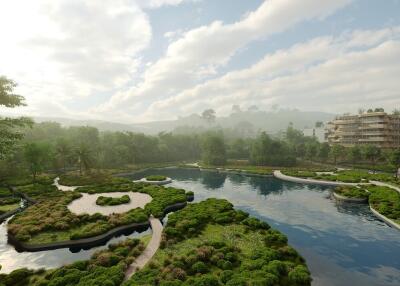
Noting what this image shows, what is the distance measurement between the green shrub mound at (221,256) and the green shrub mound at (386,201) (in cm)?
2115

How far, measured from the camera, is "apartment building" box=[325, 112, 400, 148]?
373ft

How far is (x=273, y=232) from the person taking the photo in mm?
33781

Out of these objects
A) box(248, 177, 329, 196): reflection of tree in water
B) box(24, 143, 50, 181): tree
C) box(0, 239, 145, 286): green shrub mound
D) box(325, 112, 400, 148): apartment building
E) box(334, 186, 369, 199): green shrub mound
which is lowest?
box(0, 239, 145, 286): green shrub mound

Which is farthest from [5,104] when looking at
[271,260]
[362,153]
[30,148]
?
[362,153]

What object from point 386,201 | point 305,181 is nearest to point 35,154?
point 305,181

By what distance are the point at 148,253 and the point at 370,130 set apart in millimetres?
119467

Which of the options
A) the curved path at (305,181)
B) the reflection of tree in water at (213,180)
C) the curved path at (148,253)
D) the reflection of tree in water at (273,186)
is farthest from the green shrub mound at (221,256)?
the curved path at (305,181)

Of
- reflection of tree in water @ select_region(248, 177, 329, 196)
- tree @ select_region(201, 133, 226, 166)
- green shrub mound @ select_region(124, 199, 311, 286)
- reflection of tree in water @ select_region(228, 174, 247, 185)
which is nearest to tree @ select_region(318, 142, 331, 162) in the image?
tree @ select_region(201, 133, 226, 166)

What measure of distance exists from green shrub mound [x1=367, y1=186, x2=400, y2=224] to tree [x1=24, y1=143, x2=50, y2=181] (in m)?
72.5

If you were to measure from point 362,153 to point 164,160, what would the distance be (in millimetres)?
82315

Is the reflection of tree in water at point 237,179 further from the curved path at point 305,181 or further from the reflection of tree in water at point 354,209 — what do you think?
the reflection of tree in water at point 354,209

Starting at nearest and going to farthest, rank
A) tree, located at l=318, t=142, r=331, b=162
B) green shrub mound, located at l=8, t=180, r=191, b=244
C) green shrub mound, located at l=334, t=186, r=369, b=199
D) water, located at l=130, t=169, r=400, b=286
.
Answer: water, located at l=130, t=169, r=400, b=286 → green shrub mound, located at l=8, t=180, r=191, b=244 → green shrub mound, located at l=334, t=186, r=369, b=199 → tree, located at l=318, t=142, r=331, b=162

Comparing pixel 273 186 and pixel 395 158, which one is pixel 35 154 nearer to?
pixel 273 186

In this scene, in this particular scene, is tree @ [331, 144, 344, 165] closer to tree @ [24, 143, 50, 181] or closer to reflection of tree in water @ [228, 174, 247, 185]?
reflection of tree in water @ [228, 174, 247, 185]
